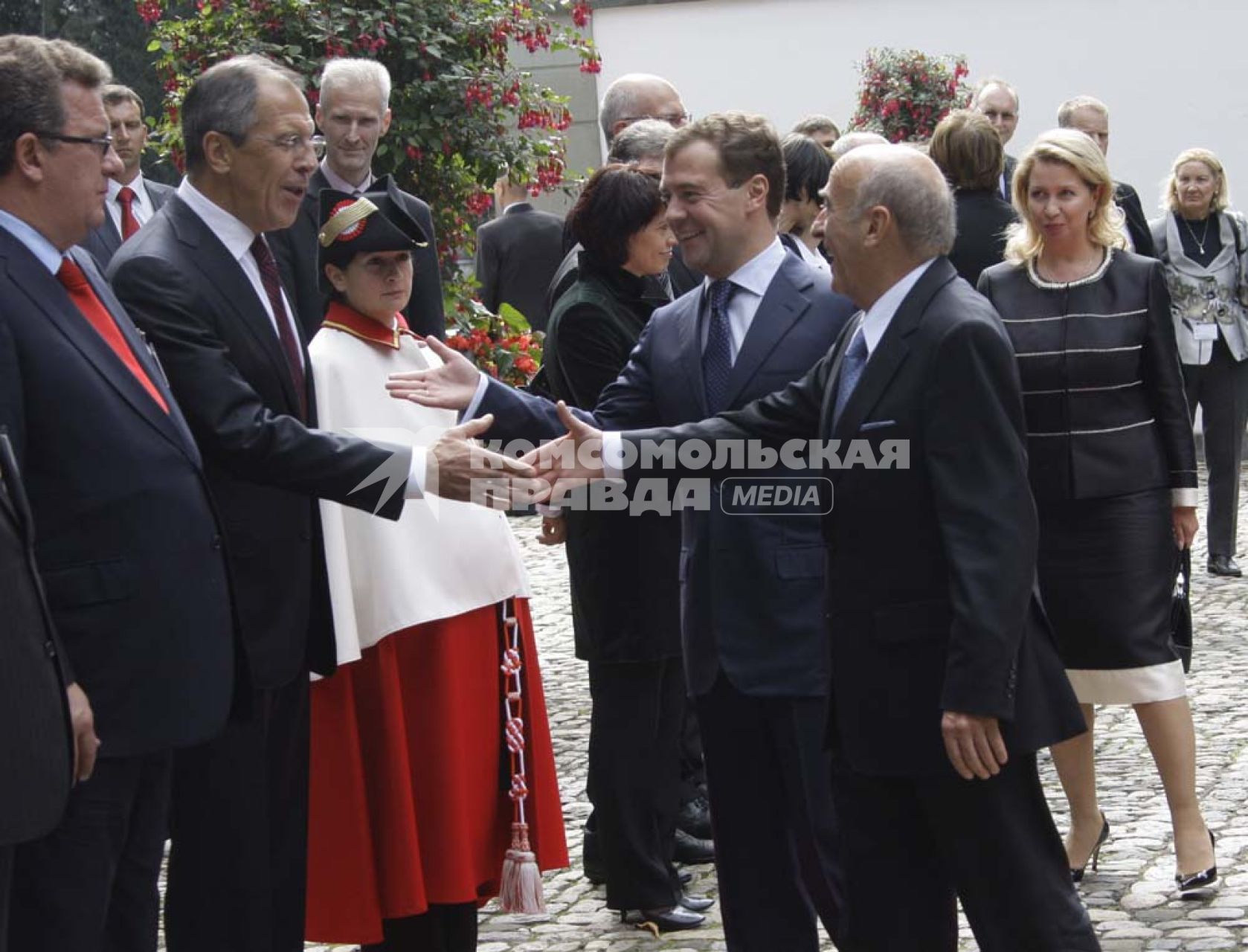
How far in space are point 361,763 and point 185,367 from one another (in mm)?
1174

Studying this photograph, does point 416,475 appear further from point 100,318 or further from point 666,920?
point 666,920

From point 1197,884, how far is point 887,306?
7.95ft

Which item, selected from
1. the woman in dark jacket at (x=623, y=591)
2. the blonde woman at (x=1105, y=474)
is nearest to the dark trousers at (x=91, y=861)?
the woman in dark jacket at (x=623, y=591)

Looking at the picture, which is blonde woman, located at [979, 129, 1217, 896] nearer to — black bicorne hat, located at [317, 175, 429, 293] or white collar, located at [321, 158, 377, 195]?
black bicorne hat, located at [317, 175, 429, 293]

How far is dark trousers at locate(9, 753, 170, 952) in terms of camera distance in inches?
145

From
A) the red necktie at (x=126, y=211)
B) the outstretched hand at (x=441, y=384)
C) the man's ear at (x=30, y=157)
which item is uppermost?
the man's ear at (x=30, y=157)

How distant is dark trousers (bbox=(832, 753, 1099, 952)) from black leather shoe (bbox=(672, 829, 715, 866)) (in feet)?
7.04

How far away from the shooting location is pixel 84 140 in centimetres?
379

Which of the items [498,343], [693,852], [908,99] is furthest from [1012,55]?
[693,852]

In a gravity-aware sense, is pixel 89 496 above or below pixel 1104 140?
below

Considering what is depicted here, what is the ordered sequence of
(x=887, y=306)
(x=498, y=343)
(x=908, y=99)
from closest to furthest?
(x=887, y=306) → (x=498, y=343) → (x=908, y=99)

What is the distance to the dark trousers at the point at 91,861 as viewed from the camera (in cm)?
368

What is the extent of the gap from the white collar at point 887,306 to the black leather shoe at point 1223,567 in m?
7.38

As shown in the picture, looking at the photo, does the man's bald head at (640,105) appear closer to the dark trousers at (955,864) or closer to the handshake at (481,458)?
the handshake at (481,458)
